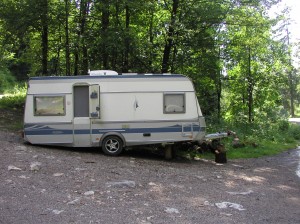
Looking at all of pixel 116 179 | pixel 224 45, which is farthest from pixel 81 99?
pixel 224 45

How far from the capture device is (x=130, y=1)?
1686 centimetres

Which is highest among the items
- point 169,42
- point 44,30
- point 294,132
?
point 44,30

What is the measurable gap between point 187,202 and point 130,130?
17.1 ft

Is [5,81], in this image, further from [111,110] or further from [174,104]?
[174,104]

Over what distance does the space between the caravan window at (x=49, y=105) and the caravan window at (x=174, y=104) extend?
3.41m

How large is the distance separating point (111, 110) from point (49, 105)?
2.05m

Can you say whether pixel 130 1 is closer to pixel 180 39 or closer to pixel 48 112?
pixel 180 39

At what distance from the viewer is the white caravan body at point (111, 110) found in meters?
12.4

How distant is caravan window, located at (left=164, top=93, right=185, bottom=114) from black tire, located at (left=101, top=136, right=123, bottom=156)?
189 centimetres

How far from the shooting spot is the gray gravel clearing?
6.62 m

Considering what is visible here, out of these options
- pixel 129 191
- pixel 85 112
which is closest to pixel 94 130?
pixel 85 112

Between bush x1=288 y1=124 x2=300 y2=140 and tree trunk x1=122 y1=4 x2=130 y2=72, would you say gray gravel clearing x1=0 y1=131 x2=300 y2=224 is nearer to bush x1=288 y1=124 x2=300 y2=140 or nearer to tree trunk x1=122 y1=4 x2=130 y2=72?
tree trunk x1=122 y1=4 x2=130 y2=72

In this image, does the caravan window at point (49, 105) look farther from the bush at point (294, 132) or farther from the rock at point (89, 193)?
the bush at point (294, 132)

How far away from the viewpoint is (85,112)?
12492 millimetres
